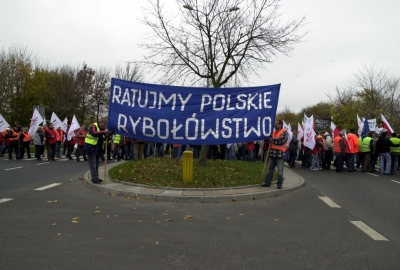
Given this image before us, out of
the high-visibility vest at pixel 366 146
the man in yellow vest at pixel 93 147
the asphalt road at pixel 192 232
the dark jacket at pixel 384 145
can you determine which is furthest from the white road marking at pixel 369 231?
the high-visibility vest at pixel 366 146

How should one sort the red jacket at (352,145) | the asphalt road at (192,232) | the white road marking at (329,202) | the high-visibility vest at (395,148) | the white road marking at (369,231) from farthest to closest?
the red jacket at (352,145)
the high-visibility vest at (395,148)
the white road marking at (329,202)
the white road marking at (369,231)
the asphalt road at (192,232)

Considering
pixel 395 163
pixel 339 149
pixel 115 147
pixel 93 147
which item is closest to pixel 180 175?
pixel 93 147

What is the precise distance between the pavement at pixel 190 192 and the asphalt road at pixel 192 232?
30cm

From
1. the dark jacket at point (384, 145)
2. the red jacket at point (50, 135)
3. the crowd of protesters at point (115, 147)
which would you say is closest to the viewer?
the dark jacket at point (384, 145)

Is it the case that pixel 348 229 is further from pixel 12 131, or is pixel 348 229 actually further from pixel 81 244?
pixel 12 131

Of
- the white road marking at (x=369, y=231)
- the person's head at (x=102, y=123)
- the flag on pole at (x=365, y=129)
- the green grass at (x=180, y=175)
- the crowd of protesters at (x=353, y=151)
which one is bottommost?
the white road marking at (x=369, y=231)

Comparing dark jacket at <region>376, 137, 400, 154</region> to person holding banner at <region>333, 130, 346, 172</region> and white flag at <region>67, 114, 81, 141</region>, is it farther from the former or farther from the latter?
white flag at <region>67, 114, 81, 141</region>

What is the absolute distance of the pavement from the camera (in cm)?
834

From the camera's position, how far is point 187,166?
989 centimetres

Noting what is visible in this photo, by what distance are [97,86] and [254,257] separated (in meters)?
41.1

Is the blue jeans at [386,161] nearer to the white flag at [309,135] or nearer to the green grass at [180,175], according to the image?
the white flag at [309,135]

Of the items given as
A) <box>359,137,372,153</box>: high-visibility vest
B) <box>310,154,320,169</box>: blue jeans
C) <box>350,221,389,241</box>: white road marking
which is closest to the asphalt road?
<box>350,221,389,241</box>: white road marking

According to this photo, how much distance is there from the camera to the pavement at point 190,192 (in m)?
8.34

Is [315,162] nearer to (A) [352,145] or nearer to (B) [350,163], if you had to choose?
(B) [350,163]
